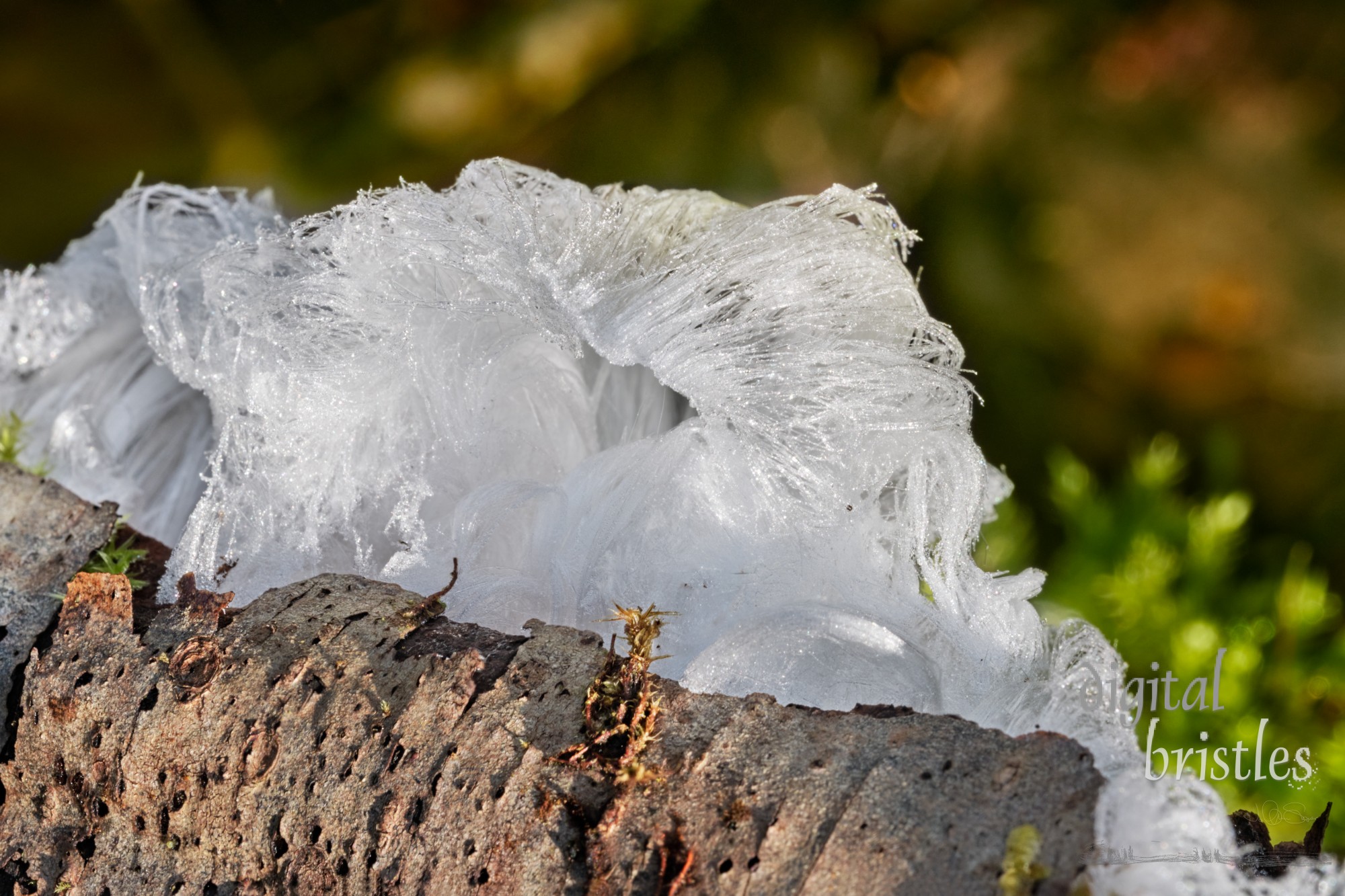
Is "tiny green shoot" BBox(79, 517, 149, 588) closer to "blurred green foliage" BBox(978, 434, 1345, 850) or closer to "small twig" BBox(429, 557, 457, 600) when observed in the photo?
"small twig" BBox(429, 557, 457, 600)

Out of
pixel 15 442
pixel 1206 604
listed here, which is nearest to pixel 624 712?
pixel 15 442

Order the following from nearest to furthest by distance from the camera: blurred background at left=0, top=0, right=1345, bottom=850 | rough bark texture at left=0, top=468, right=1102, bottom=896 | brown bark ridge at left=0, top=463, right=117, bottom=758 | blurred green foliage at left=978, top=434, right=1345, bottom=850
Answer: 1. rough bark texture at left=0, top=468, right=1102, bottom=896
2. brown bark ridge at left=0, top=463, right=117, bottom=758
3. blurred green foliage at left=978, top=434, right=1345, bottom=850
4. blurred background at left=0, top=0, right=1345, bottom=850

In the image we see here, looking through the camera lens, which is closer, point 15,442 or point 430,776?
point 430,776

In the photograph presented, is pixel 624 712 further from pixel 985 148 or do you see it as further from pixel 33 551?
pixel 985 148

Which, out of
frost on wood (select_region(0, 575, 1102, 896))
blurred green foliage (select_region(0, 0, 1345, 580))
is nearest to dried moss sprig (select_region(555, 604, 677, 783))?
frost on wood (select_region(0, 575, 1102, 896))

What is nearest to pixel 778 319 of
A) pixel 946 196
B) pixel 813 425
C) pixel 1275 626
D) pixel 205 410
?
pixel 813 425

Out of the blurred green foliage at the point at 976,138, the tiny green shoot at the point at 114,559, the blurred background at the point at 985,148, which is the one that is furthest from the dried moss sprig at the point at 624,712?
the blurred green foliage at the point at 976,138

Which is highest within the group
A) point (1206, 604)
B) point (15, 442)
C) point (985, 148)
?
point (985, 148)
